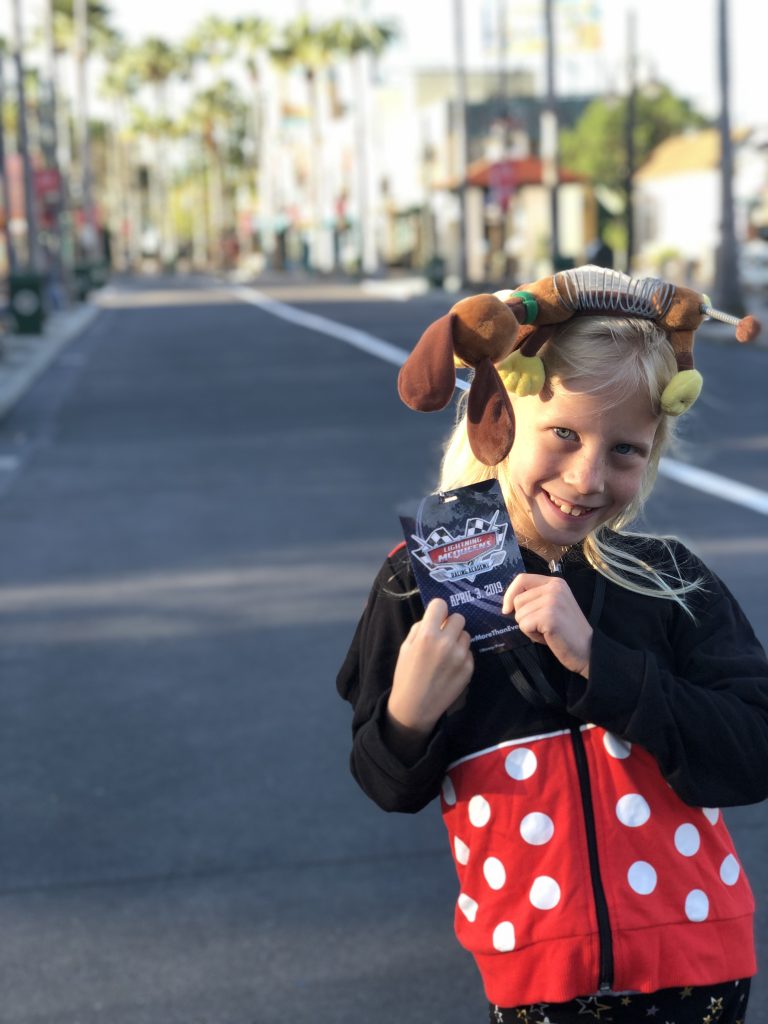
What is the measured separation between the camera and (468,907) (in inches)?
89.0

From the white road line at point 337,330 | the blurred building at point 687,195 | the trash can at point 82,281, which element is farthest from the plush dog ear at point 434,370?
the blurred building at point 687,195

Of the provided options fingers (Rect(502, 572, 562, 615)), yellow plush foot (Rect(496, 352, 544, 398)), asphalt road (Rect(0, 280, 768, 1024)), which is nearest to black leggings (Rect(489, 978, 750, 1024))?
fingers (Rect(502, 572, 562, 615))

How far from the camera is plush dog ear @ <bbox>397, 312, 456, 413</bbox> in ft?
6.59

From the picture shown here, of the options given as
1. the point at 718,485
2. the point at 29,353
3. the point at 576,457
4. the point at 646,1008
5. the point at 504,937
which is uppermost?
the point at 576,457

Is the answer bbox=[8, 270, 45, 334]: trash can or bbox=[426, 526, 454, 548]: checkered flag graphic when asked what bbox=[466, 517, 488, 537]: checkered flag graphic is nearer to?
bbox=[426, 526, 454, 548]: checkered flag graphic

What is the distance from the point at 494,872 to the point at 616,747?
0.23 m

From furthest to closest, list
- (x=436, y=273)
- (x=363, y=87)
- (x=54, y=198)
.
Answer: (x=363, y=87) < (x=436, y=273) < (x=54, y=198)

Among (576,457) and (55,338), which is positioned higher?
(576,457)

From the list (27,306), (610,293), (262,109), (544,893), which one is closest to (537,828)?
(544,893)

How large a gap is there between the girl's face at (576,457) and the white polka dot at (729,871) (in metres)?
0.47

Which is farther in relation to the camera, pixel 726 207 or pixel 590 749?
pixel 726 207

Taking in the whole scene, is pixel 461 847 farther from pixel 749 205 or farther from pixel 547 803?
pixel 749 205

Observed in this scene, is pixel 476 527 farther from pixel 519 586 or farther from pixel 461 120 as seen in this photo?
pixel 461 120

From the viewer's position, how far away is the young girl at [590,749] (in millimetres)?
2143
